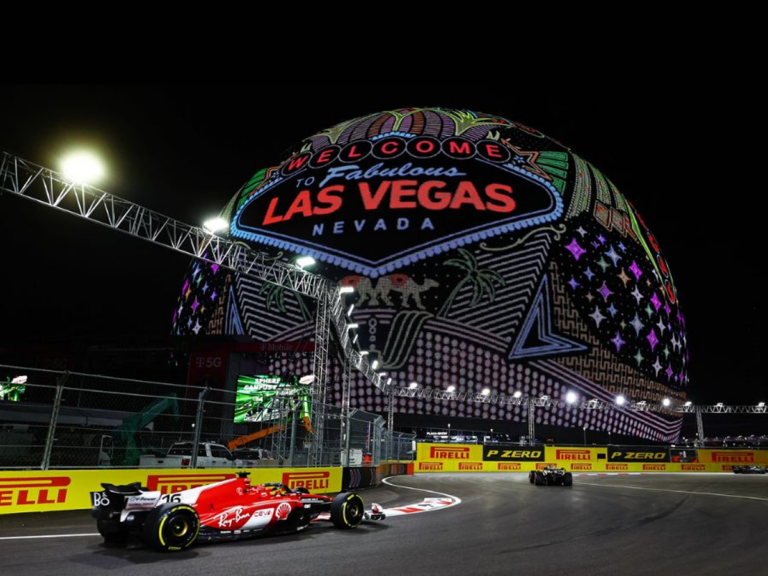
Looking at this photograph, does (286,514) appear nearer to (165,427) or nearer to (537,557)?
(537,557)

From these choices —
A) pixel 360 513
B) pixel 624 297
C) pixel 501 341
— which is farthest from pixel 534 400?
pixel 360 513

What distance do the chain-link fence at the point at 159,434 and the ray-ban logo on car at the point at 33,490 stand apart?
35 centimetres

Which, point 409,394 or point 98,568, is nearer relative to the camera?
point 98,568

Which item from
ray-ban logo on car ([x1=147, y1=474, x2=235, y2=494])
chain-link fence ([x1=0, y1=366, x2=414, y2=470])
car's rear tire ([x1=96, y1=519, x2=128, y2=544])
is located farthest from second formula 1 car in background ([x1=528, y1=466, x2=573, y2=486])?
car's rear tire ([x1=96, y1=519, x2=128, y2=544])

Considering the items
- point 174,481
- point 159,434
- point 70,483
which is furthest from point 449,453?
point 70,483

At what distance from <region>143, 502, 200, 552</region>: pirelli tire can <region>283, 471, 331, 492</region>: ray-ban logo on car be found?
6.64 m

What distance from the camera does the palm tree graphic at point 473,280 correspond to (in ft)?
186

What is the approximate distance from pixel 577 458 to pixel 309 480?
113 feet

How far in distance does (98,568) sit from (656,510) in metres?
12.6

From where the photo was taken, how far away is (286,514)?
8.91 m

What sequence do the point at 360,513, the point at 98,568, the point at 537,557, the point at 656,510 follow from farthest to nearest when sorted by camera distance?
the point at 656,510 < the point at 360,513 < the point at 537,557 < the point at 98,568

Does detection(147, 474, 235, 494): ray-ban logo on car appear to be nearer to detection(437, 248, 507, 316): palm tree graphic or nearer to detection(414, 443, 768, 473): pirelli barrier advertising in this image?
detection(414, 443, 768, 473): pirelli barrier advertising

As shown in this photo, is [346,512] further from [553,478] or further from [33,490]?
[553,478]

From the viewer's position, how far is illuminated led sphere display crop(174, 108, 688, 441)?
183ft
